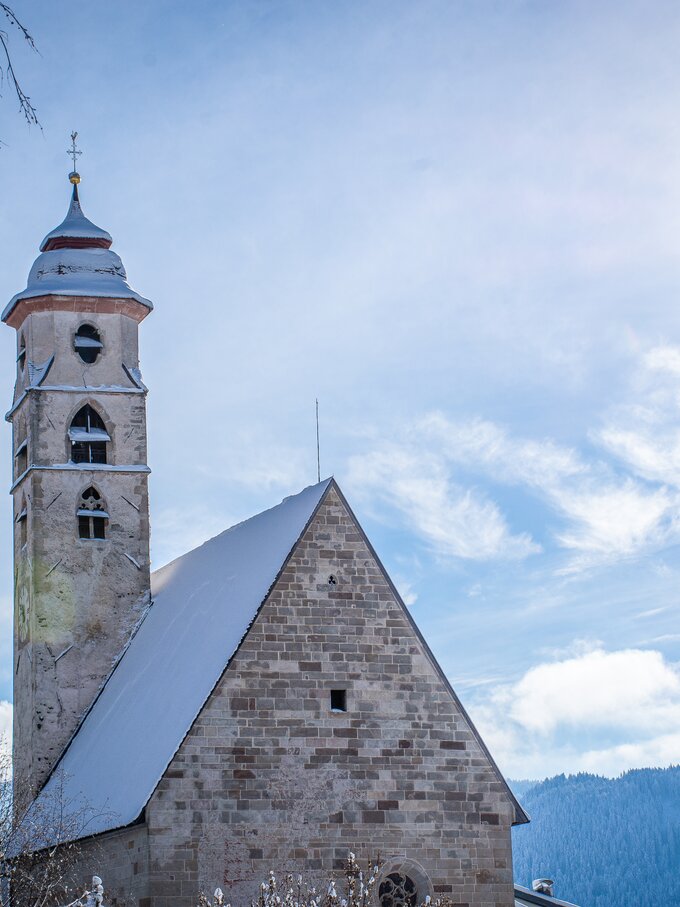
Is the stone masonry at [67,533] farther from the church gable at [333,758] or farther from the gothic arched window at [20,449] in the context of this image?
the church gable at [333,758]

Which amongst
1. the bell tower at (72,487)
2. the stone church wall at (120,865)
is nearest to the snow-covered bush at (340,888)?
the stone church wall at (120,865)

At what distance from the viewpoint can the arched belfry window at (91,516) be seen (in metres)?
40.5

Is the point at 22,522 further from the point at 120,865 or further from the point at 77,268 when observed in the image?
the point at 120,865

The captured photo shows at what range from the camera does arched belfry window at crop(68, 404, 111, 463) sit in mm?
40969

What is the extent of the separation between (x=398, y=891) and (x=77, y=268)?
62.7 ft

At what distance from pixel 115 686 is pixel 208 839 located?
9.56m

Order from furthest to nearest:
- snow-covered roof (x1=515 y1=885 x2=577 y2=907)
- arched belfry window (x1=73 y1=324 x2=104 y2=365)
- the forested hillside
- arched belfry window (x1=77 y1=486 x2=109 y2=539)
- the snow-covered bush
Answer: the forested hillside, arched belfry window (x1=73 y1=324 x2=104 y2=365), arched belfry window (x1=77 y1=486 x2=109 y2=539), snow-covered roof (x1=515 y1=885 x2=577 y2=907), the snow-covered bush

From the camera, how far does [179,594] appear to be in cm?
3806

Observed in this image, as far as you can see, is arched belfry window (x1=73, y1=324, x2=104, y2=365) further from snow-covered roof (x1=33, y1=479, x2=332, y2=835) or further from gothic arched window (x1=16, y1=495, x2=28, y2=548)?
snow-covered roof (x1=33, y1=479, x2=332, y2=835)

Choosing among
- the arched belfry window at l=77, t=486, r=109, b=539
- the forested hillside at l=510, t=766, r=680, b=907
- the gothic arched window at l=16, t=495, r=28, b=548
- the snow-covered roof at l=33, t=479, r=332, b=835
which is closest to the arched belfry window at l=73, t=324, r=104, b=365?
the arched belfry window at l=77, t=486, r=109, b=539

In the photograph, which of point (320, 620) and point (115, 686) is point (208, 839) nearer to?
point (320, 620)

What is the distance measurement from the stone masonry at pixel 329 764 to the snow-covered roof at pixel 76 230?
14534 mm

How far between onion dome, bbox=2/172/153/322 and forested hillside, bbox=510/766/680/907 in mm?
90603

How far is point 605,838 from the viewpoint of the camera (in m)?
141
